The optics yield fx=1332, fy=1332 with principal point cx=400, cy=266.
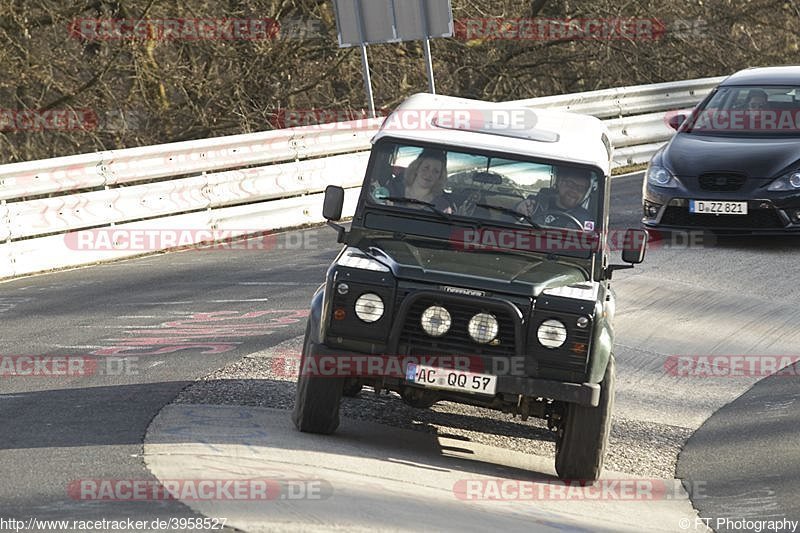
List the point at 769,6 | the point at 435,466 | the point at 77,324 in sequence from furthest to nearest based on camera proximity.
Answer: the point at 769,6
the point at 77,324
the point at 435,466

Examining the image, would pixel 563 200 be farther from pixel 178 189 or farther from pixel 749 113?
pixel 178 189

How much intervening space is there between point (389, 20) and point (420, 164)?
1084 cm

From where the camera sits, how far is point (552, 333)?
712cm

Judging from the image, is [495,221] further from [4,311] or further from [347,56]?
[347,56]

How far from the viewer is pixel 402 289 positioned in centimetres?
714

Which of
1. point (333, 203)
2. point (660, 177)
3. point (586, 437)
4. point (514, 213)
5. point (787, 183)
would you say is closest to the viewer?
point (586, 437)

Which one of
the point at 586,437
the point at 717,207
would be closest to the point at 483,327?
the point at 586,437

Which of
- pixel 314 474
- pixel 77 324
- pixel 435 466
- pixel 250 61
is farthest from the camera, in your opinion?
pixel 250 61

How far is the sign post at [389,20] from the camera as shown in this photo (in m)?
18.4

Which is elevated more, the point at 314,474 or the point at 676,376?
the point at 314,474

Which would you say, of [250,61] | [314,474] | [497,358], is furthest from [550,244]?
[250,61]

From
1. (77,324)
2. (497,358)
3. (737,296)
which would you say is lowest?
(737,296)

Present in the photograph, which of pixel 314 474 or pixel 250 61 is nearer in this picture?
pixel 314 474

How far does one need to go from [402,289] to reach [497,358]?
63 centimetres
